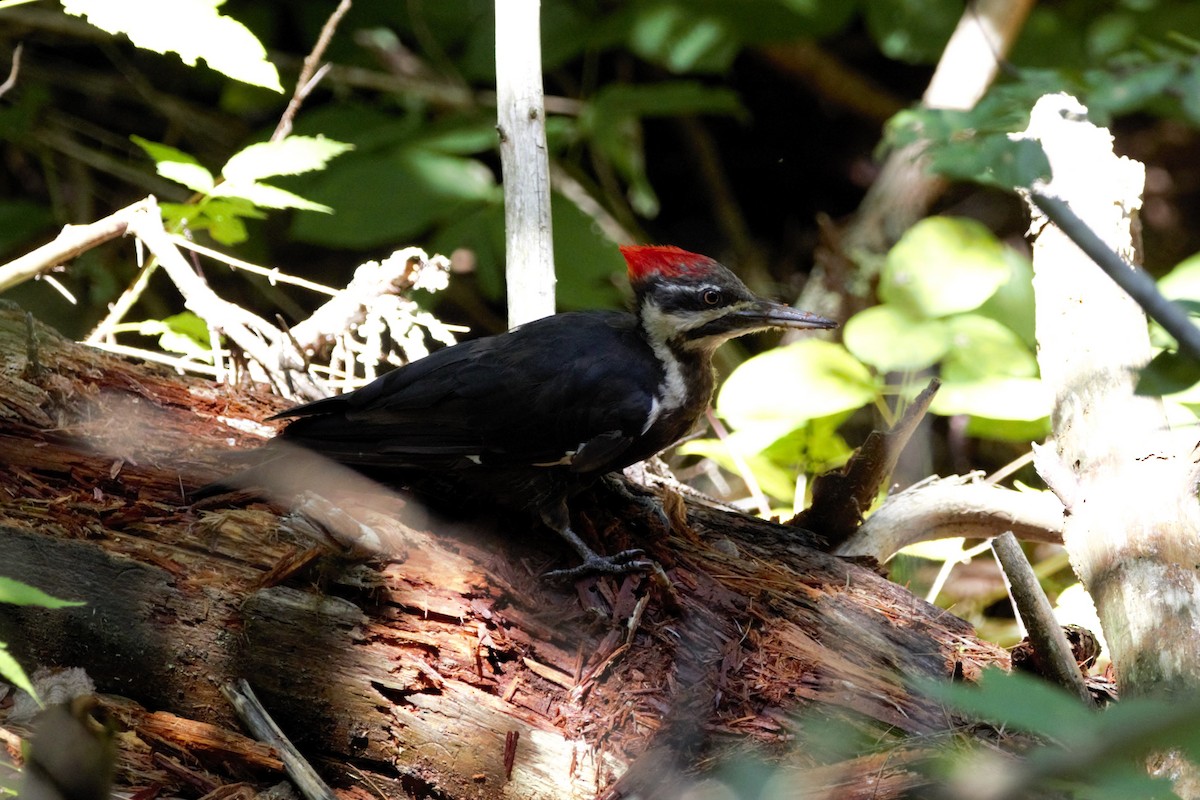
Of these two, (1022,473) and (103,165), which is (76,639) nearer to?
(103,165)

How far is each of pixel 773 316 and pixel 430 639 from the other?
45.0 inches

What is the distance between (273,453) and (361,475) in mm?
213

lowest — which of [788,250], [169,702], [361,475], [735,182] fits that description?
[169,702]

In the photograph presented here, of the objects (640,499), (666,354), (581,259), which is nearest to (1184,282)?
(666,354)

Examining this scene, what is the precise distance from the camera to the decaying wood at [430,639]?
1938mm

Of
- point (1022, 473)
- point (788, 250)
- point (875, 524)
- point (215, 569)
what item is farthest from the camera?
point (788, 250)

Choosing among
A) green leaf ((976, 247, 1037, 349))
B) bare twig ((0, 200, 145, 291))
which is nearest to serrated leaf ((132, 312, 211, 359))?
bare twig ((0, 200, 145, 291))

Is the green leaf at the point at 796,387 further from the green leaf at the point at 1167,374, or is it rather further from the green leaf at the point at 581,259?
the green leaf at the point at 1167,374

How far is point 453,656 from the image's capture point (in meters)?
2.04

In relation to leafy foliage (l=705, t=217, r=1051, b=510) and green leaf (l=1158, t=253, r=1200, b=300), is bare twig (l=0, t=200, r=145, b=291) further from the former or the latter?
green leaf (l=1158, t=253, r=1200, b=300)

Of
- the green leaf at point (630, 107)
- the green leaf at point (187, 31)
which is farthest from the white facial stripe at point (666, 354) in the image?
the green leaf at point (630, 107)

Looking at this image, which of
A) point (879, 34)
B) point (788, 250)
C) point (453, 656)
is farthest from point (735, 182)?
point (453, 656)

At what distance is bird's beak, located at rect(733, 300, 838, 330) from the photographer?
257 centimetres

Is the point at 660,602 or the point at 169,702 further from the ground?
the point at 660,602
